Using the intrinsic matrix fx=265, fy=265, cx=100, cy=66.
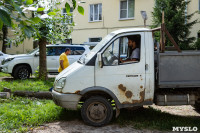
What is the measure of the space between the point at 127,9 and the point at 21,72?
12325 mm

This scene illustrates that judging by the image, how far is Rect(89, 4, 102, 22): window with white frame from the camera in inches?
957

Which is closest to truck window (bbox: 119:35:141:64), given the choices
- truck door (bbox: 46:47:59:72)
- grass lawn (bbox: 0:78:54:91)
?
grass lawn (bbox: 0:78:54:91)

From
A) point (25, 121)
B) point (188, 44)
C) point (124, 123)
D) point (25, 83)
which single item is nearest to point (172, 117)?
point (124, 123)

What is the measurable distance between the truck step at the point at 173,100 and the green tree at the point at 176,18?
1071 centimetres

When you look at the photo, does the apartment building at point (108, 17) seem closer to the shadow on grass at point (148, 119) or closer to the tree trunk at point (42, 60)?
the tree trunk at point (42, 60)

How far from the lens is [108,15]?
78.1 feet

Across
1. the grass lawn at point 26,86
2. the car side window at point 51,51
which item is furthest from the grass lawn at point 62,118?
the car side window at point 51,51

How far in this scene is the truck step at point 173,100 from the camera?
19.4 ft

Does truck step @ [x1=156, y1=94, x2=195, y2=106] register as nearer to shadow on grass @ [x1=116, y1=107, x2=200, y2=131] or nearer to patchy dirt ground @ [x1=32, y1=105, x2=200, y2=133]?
shadow on grass @ [x1=116, y1=107, x2=200, y2=131]

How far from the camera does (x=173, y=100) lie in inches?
233

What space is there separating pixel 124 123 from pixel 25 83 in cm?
699

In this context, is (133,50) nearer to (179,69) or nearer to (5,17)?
(179,69)

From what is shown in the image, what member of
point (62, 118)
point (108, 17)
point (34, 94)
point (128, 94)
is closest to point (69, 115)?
point (62, 118)

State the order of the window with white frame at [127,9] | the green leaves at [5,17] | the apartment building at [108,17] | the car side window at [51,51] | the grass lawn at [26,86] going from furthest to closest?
the window with white frame at [127,9] → the apartment building at [108,17] → the car side window at [51,51] → the grass lawn at [26,86] → the green leaves at [5,17]
